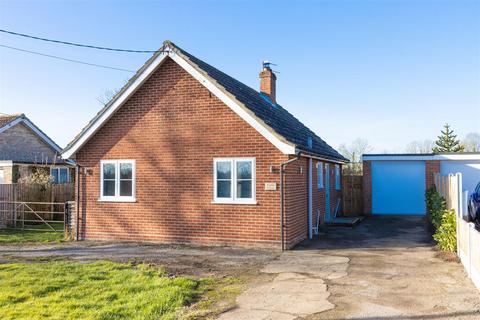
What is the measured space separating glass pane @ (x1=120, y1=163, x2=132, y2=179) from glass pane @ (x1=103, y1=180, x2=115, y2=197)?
449 mm

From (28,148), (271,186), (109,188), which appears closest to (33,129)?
(28,148)

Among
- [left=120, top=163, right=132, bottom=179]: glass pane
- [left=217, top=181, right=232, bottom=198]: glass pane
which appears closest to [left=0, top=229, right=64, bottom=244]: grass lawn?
[left=120, top=163, right=132, bottom=179]: glass pane

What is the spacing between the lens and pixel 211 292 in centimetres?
779

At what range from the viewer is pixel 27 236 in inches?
631

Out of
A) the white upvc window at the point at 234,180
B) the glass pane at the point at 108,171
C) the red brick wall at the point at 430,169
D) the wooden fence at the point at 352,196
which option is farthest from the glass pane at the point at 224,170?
the red brick wall at the point at 430,169

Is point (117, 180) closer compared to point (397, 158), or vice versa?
point (117, 180)

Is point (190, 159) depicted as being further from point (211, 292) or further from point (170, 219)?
point (211, 292)

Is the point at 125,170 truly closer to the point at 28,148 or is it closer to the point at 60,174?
the point at 60,174

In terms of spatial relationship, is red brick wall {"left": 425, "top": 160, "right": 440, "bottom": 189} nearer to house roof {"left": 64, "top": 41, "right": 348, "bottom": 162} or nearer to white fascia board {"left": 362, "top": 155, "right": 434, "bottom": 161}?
A: white fascia board {"left": 362, "top": 155, "right": 434, "bottom": 161}

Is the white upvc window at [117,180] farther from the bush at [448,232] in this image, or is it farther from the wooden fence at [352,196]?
the wooden fence at [352,196]

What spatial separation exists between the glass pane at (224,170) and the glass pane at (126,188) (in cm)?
322

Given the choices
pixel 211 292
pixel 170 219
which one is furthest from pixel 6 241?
pixel 211 292

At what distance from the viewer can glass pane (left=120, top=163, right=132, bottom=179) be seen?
1420 cm

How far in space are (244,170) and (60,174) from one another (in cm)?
1833
